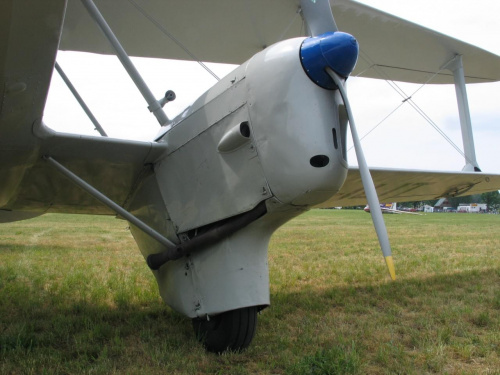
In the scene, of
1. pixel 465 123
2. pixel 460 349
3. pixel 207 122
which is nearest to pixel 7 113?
pixel 207 122

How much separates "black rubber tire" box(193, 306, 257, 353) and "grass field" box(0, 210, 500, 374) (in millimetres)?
110

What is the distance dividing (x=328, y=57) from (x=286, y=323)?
2.55 m

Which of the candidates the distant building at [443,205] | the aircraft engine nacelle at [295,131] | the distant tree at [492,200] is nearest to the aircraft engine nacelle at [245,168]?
the aircraft engine nacelle at [295,131]

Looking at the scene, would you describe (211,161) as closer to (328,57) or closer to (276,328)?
(328,57)

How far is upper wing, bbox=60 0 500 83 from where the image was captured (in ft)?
16.4

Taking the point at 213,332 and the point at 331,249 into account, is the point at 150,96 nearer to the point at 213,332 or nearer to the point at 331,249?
the point at 213,332

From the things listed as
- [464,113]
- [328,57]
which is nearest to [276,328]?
[328,57]

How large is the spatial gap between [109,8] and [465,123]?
591 centimetres

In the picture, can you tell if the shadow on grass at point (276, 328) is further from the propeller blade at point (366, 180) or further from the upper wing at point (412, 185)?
the upper wing at point (412, 185)

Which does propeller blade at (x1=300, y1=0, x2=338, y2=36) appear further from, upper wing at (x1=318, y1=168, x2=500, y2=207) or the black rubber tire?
the black rubber tire

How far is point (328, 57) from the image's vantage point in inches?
107

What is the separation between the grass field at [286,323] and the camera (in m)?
2.81

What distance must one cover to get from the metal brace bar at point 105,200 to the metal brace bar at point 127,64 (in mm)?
982

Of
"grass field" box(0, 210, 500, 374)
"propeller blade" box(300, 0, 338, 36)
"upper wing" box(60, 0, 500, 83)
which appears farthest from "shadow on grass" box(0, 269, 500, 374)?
"upper wing" box(60, 0, 500, 83)
